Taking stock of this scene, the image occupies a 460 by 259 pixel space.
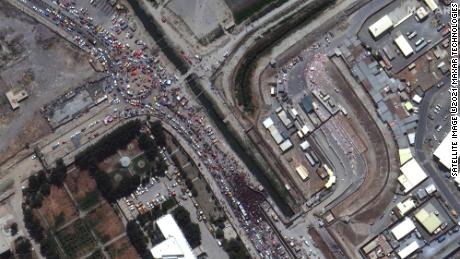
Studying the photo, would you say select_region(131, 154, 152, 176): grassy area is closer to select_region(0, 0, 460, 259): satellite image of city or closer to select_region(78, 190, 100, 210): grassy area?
select_region(0, 0, 460, 259): satellite image of city

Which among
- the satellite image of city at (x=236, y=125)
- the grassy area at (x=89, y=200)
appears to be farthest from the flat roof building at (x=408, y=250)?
the grassy area at (x=89, y=200)

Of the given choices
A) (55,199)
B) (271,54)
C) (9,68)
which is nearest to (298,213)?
(271,54)

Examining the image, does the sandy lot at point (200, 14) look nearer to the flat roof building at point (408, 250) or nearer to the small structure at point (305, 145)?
the small structure at point (305, 145)

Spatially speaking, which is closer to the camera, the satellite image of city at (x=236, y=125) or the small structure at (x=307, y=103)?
the satellite image of city at (x=236, y=125)

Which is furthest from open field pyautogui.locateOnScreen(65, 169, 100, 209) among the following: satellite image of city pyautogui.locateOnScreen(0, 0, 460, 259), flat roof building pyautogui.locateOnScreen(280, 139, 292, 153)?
flat roof building pyautogui.locateOnScreen(280, 139, 292, 153)

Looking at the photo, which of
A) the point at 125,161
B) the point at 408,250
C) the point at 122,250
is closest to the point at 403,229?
the point at 408,250

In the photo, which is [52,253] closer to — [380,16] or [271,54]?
[271,54]

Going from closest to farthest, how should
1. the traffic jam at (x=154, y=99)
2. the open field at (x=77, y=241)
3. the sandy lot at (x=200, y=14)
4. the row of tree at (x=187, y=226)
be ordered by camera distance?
the row of tree at (x=187, y=226), the open field at (x=77, y=241), the traffic jam at (x=154, y=99), the sandy lot at (x=200, y=14)
